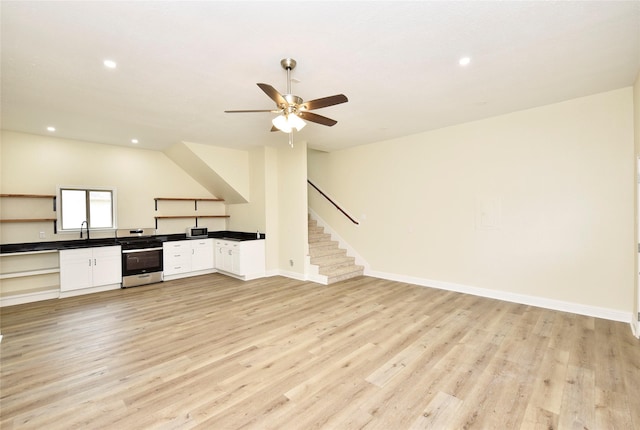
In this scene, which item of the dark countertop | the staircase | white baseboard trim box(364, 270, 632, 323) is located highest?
the dark countertop

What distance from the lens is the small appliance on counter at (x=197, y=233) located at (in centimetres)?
668

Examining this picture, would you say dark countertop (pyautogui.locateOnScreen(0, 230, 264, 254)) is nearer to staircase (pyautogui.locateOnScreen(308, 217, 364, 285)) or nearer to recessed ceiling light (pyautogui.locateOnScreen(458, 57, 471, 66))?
staircase (pyautogui.locateOnScreen(308, 217, 364, 285))

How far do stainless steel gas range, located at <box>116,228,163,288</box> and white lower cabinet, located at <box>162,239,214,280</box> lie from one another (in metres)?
0.16

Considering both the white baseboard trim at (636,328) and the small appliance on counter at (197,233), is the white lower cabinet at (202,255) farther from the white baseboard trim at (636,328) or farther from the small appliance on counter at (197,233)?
Result: the white baseboard trim at (636,328)

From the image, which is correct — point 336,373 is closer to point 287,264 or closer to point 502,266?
point 502,266

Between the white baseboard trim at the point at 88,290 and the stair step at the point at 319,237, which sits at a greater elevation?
the stair step at the point at 319,237

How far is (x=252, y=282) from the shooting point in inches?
232

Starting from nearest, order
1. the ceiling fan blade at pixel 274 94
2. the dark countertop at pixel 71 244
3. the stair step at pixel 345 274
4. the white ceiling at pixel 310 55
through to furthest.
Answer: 1. the white ceiling at pixel 310 55
2. the ceiling fan blade at pixel 274 94
3. the dark countertop at pixel 71 244
4. the stair step at pixel 345 274

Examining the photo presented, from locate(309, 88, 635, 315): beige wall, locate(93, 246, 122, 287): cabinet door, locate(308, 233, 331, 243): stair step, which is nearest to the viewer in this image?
locate(309, 88, 635, 315): beige wall

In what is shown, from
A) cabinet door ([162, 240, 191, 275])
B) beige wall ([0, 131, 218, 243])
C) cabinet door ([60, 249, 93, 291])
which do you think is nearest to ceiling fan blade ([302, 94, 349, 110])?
cabinet door ([162, 240, 191, 275])

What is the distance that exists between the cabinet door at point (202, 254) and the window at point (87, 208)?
5.50 ft

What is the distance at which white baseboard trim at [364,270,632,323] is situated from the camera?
372 cm

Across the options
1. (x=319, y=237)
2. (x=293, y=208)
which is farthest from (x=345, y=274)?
(x=293, y=208)

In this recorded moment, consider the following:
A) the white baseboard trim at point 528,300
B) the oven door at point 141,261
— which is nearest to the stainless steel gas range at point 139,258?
the oven door at point 141,261
